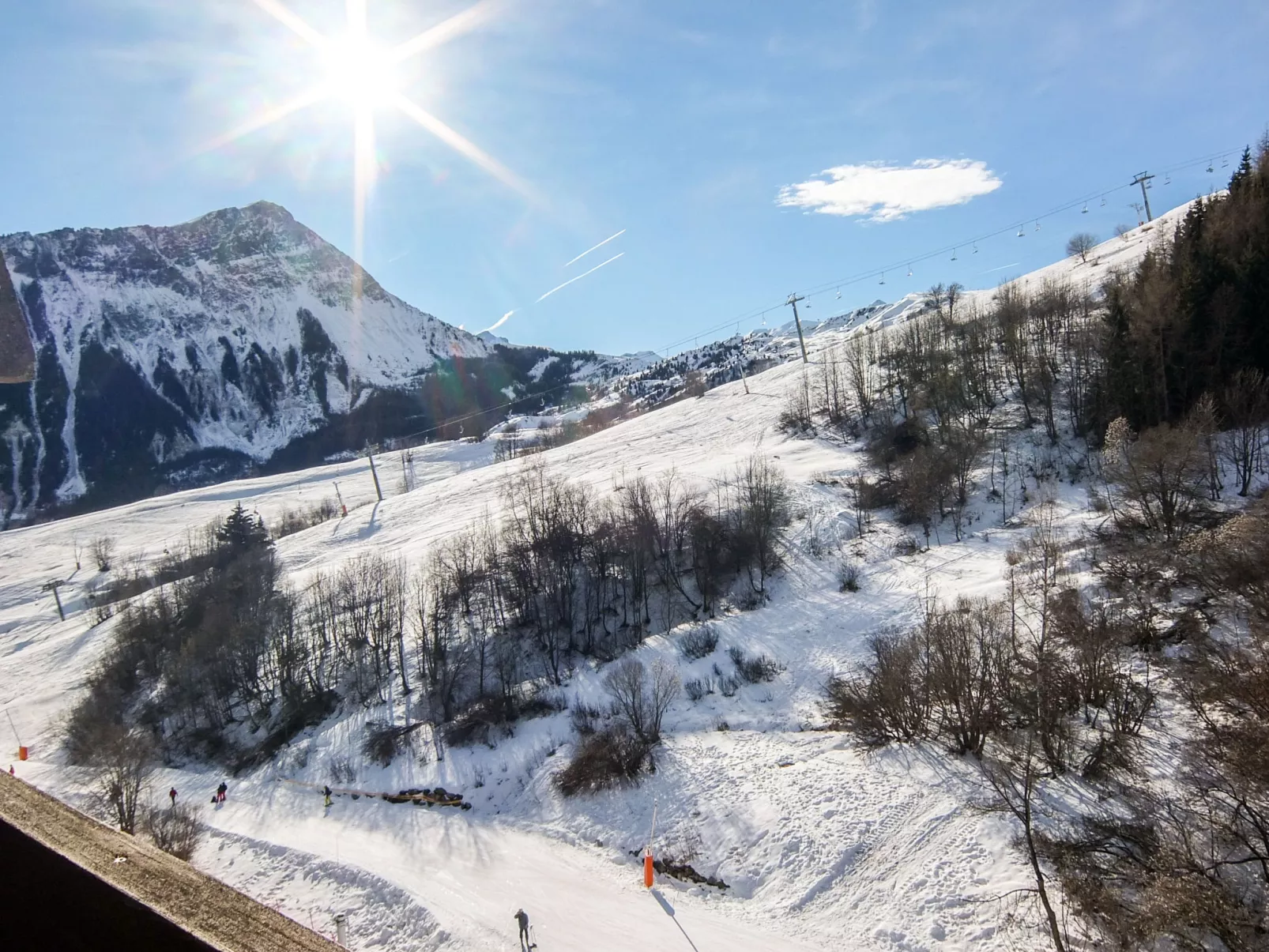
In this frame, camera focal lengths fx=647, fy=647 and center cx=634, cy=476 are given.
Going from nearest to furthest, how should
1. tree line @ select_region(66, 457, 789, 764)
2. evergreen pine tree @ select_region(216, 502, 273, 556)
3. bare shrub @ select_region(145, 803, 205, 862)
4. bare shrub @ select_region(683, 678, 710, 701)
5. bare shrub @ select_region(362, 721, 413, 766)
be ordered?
bare shrub @ select_region(145, 803, 205, 862) < bare shrub @ select_region(683, 678, 710, 701) < bare shrub @ select_region(362, 721, 413, 766) < tree line @ select_region(66, 457, 789, 764) < evergreen pine tree @ select_region(216, 502, 273, 556)

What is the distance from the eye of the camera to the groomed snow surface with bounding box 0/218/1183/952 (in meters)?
19.5

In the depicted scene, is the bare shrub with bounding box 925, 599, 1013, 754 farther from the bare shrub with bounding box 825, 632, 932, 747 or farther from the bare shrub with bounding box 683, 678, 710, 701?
the bare shrub with bounding box 683, 678, 710, 701

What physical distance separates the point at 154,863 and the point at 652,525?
4455 cm

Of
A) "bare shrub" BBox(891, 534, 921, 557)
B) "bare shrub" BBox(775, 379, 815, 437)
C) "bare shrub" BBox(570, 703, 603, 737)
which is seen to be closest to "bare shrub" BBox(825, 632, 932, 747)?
"bare shrub" BBox(570, 703, 603, 737)

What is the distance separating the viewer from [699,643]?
3497 cm

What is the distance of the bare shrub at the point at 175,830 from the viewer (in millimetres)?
Result: 26547

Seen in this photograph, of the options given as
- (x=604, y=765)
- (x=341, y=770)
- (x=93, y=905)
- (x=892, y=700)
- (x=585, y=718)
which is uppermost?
(x=93, y=905)

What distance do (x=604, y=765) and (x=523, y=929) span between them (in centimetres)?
884

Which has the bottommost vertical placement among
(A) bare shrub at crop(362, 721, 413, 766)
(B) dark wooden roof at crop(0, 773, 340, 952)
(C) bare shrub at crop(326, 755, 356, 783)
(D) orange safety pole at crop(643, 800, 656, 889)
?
(D) orange safety pole at crop(643, 800, 656, 889)

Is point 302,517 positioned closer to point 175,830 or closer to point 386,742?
point 386,742

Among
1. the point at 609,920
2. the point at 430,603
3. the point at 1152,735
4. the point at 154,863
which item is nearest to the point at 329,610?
the point at 430,603

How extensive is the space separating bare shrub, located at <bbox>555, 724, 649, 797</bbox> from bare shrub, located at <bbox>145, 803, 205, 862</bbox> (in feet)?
49.6

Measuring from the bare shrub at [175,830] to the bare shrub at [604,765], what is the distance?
1511cm

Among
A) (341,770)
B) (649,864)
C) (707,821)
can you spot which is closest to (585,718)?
(707,821)
